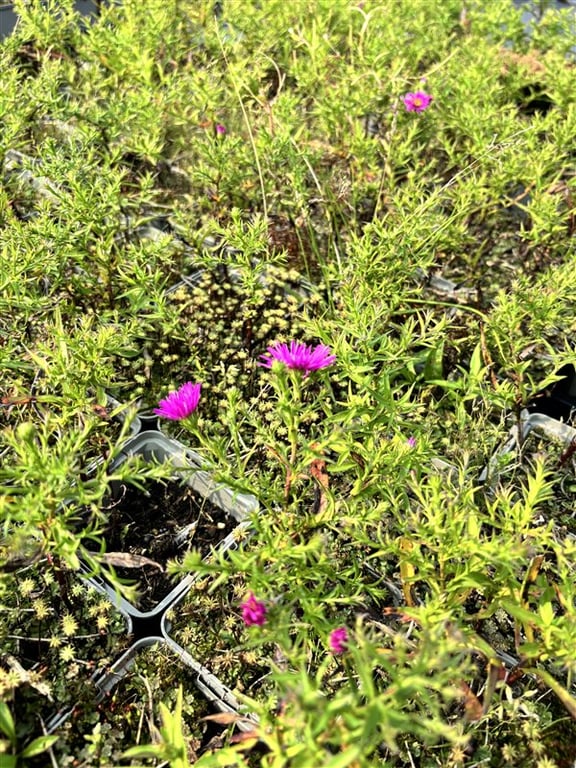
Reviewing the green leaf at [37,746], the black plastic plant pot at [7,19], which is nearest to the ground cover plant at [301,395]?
the green leaf at [37,746]

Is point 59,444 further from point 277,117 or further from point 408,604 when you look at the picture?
point 277,117

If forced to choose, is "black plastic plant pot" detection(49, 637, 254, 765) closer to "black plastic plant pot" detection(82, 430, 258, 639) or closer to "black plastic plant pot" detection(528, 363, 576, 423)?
"black plastic plant pot" detection(82, 430, 258, 639)

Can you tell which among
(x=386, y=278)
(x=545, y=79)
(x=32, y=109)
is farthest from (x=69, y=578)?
(x=545, y=79)

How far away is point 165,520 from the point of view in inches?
48.3

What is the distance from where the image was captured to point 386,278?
52.4 inches

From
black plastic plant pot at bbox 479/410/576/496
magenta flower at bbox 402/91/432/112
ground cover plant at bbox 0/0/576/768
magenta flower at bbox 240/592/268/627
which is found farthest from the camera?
magenta flower at bbox 402/91/432/112

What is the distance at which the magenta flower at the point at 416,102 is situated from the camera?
1774 mm

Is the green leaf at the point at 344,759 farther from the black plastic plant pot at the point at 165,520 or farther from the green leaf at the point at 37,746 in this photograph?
the black plastic plant pot at the point at 165,520

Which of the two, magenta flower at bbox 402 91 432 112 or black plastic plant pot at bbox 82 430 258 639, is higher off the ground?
magenta flower at bbox 402 91 432 112

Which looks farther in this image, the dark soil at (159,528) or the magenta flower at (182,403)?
the dark soil at (159,528)

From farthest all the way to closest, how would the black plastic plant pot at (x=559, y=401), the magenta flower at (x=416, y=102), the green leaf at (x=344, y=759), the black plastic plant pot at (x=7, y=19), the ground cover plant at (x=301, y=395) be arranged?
the black plastic plant pot at (x=7, y=19) → the magenta flower at (x=416, y=102) → the black plastic plant pot at (x=559, y=401) → the ground cover plant at (x=301, y=395) → the green leaf at (x=344, y=759)

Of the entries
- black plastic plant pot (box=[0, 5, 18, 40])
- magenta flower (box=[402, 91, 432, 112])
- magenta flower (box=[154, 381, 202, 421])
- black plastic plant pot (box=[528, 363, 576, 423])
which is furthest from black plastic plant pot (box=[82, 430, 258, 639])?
black plastic plant pot (box=[0, 5, 18, 40])

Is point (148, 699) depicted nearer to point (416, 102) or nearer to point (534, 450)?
point (534, 450)

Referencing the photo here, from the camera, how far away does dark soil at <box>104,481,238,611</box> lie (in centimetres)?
114
